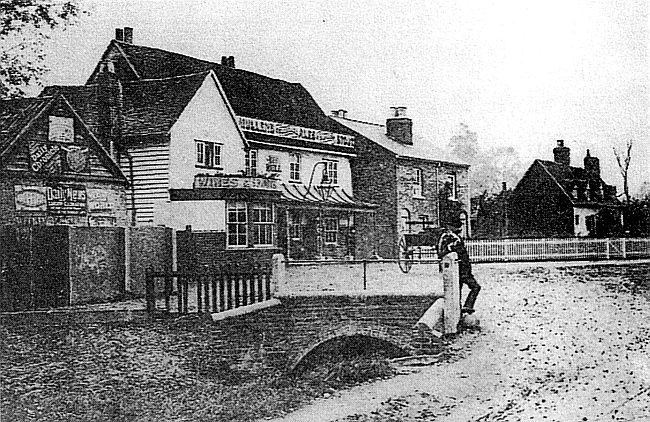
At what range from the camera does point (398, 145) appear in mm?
2447

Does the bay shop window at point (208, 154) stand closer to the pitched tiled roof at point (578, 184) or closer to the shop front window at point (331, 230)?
the shop front window at point (331, 230)

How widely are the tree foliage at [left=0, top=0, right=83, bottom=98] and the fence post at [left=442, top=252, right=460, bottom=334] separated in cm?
132

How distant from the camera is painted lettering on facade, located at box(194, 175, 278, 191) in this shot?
222cm

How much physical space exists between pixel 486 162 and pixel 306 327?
768mm

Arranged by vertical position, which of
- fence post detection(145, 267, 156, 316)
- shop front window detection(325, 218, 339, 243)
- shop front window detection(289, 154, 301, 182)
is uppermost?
shop front window detection(289, 154, 301, 182)

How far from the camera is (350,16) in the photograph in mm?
2434

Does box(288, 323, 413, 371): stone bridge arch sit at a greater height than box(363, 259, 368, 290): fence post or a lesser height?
lesser

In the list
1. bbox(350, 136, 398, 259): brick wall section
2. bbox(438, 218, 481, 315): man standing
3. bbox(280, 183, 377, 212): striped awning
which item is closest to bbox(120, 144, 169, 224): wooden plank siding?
bbox(280, 183, 377, 212): striped awning

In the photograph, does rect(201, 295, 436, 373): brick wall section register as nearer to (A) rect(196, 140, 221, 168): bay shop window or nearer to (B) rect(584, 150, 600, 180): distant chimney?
(A) rect(196, 140, 221, 168): bay shop window

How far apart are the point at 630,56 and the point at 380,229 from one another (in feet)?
3.58

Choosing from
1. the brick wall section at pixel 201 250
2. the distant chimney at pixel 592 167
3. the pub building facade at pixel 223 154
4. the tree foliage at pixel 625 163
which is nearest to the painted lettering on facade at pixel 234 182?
the pub building facade at pixel 223 154

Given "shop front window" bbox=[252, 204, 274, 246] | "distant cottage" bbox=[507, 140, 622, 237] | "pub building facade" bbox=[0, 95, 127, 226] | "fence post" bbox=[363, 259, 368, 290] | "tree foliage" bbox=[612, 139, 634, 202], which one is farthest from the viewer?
"tree foliage" bbox=[612, 139, 634, 202]

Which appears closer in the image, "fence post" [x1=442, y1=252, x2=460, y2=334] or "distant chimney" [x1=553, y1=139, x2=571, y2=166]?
"fence post" [x1=442, y1=252, x2=460, y2=334]

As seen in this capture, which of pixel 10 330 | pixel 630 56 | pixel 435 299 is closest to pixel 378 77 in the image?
pixel 435 299
